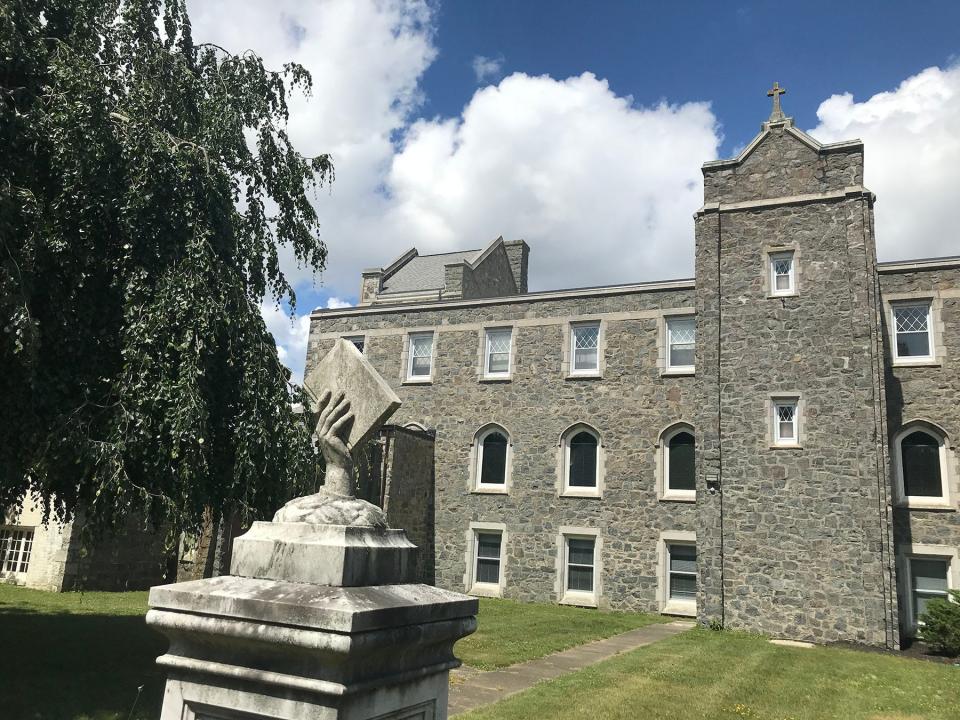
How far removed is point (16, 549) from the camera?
2000 centimetres

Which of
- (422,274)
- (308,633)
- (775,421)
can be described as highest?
(422,274)

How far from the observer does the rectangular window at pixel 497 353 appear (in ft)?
72.9

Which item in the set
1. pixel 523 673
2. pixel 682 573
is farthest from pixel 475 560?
pixel 523 673

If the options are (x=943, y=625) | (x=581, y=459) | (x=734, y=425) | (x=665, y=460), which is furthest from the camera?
(x=581, y=459)

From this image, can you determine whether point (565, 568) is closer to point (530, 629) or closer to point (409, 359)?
point (530, 629)

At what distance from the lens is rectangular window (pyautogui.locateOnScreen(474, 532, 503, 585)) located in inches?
824

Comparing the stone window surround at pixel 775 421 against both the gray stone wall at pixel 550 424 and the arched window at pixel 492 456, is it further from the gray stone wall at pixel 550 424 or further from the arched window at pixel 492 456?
the arched window at pixel 492 456

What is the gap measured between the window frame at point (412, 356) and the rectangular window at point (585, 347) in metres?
4.58

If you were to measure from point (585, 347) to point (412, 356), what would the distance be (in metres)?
5.85

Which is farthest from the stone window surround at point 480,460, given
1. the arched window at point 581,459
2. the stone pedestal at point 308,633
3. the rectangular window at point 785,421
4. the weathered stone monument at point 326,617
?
the stone pedestal at point 308,633

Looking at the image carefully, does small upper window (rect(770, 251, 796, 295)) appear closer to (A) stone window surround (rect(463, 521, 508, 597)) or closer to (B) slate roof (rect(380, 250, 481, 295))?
(A) stone window surround (rect(463, 521, 508, 597))

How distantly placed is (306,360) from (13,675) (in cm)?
1735

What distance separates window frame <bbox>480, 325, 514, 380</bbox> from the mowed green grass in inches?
257

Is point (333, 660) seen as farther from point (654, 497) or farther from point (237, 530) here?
point (237, 530)
